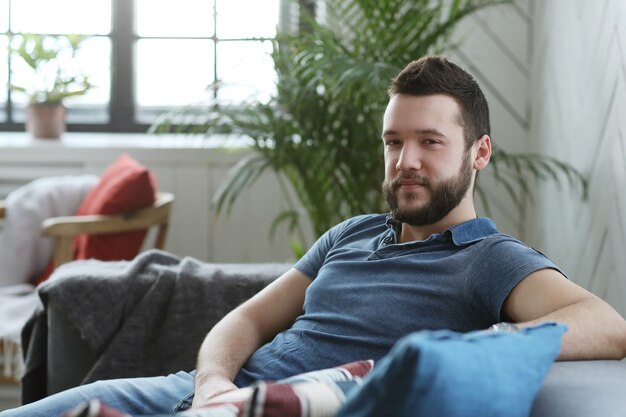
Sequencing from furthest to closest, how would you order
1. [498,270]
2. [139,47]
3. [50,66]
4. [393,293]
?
[139,47] < [50,66] < [393,293] < [498,270]

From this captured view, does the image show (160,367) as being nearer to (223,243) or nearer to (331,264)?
(331,264)

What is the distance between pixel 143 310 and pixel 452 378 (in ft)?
4.54

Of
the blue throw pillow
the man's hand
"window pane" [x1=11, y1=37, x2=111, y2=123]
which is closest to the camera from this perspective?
the blue throw pillow

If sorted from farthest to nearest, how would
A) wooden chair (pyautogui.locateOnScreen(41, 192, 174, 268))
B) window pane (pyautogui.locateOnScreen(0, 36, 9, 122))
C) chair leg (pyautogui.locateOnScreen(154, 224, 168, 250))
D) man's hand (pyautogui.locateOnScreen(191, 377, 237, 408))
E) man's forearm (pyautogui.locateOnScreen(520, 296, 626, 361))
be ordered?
window pane (pyautogui.locateOnScreen(0, 36, 9, 122)) → chair leg (pyautogui.locateOnScreen(154, 224, 168, 250)) → wooden chair (pyautogui.locateOnScreen(41, 192, 174, 268)) → man's hand (pyautogui.locateOnScreen(191, 377, 237, 408)) → man's forearm (pyautogui.locateOnScreen(520, 296, 626, 361))

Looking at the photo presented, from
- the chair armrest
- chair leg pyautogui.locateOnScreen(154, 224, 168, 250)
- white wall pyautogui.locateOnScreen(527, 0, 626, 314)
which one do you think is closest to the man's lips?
white wall pyautogui.locateOnScreen(527, 0, 626, 314)

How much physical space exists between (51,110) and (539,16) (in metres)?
1.94

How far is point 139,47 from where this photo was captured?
4.35 metres

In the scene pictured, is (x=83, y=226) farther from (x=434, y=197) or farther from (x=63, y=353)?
(x=434, y=197)

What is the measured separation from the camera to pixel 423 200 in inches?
69.9

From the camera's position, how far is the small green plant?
3.94 m

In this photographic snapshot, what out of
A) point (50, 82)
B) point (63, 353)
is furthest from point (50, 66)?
point (63, 353)

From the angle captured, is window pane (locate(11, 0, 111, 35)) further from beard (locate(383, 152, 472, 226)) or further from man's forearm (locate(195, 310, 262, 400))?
beard (locate(383, 152, 472, 226))

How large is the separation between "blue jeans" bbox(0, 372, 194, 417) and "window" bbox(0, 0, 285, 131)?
256 cm

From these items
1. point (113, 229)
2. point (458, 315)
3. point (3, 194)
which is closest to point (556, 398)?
point (458, 315)
